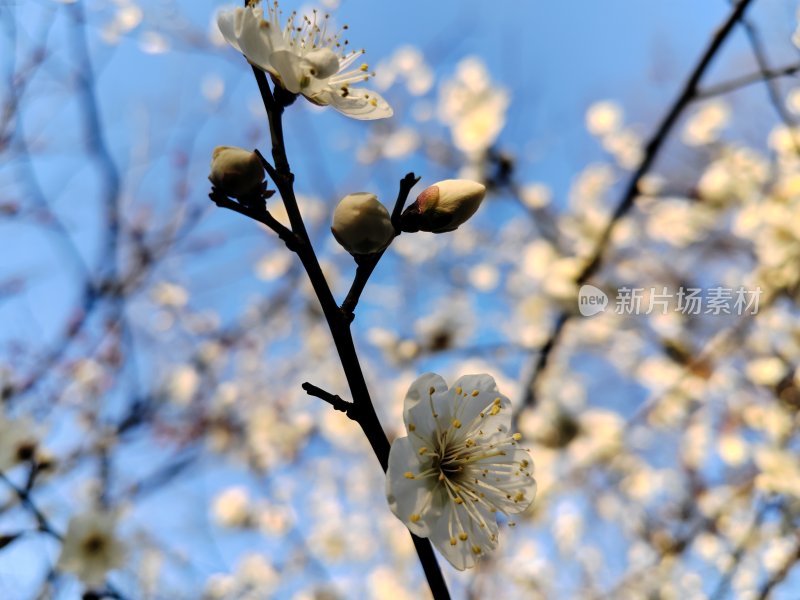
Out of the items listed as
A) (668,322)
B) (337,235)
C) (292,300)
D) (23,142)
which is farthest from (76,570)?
(668,322)

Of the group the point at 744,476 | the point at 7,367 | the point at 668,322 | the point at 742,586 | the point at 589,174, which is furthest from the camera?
the point at 589,174

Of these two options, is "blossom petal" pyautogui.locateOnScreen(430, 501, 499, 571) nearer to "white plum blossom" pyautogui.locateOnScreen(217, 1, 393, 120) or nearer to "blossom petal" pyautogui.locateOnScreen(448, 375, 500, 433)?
"blossom petal" pyautogui.locateOnScreen(448, 375, 500, 433)

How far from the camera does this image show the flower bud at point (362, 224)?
79cm

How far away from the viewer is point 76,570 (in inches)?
66.9

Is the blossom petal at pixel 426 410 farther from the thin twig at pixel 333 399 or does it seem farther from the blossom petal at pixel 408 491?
the thin twig at pixel 333 399

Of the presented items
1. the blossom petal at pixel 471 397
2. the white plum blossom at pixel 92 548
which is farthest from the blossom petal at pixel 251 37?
the white plum blossom at pixel 92 548

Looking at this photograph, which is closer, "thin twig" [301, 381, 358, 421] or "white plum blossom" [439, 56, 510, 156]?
"thin twig" [301, 381, 358, 421]

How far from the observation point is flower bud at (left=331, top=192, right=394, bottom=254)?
79 cm

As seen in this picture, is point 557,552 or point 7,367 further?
point 557,552

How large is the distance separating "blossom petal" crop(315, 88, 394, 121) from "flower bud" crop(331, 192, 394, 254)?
27 centimetres

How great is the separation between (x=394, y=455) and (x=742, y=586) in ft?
10.8

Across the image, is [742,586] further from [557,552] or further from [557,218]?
[557,218]

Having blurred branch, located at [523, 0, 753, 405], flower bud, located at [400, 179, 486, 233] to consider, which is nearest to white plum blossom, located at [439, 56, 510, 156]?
blurred branch, located at [523, 0, 753, 405]

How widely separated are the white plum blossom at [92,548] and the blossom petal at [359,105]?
156 centimetres
